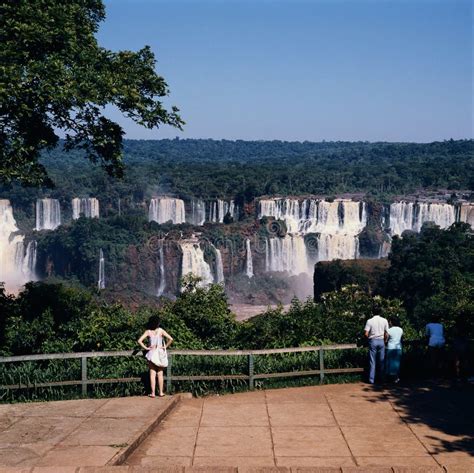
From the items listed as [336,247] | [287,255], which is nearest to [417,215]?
[336,247]

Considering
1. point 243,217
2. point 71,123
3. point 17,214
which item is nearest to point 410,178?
point 243,217

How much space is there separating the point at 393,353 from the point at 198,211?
94.8 meters

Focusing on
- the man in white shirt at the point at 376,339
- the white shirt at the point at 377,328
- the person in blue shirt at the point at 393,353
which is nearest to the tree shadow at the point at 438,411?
the person in blue shirt at the point at 393,353

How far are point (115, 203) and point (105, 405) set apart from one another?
9707 centimetres

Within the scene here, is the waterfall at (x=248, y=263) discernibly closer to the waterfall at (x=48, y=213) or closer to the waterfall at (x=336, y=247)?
the waterfall at (x=336, y=247)

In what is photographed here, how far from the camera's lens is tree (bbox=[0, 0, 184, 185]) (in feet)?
38.8

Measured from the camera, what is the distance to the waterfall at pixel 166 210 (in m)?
106

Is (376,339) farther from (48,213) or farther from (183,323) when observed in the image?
(48,213)

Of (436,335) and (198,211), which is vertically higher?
(198,211)

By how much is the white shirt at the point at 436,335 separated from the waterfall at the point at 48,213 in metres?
93.9

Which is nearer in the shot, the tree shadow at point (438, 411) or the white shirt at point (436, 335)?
the tree shadow at point (438, 411)

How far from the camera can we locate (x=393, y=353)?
11.6 meters

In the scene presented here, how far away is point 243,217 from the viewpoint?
327 feet

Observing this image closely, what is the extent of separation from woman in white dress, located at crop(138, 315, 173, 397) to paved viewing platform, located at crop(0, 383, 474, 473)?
0.24 meters
